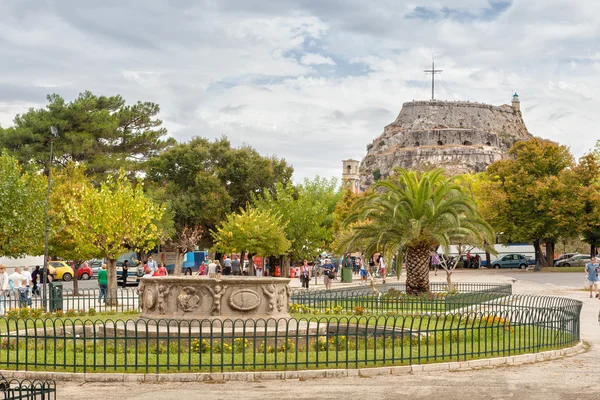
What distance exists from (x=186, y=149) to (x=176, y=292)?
4616 centimetres

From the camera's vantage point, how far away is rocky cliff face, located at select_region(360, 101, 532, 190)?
14325cm

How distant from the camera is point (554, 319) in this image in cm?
1770

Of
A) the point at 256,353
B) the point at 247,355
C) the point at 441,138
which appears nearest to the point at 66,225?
the point at 256,353

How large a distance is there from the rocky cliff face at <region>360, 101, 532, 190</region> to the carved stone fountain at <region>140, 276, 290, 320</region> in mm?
120846

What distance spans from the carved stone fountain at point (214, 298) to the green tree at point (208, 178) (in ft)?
144

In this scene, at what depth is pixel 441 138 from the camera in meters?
150

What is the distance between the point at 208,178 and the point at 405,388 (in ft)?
163

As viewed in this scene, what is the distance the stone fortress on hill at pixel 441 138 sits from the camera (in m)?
143

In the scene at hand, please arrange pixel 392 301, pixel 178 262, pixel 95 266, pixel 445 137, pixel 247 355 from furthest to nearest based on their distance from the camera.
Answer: pixel 445 137
pixel 95 266
pixel 178 262
pixel 392 301
pixel 247 355

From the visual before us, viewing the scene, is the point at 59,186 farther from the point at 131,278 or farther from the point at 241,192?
the point at 241,192

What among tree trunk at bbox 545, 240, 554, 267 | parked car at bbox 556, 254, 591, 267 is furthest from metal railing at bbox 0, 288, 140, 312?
parked car at bbox 556, 254, 591, 267

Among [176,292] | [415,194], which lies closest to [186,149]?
[415,194]

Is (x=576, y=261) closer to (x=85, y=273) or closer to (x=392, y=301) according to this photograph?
(x=85, y=273)

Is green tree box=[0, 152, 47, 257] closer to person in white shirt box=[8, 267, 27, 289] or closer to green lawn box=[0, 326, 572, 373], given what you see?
person in white shirt box=[8, 267, 27, 289]
